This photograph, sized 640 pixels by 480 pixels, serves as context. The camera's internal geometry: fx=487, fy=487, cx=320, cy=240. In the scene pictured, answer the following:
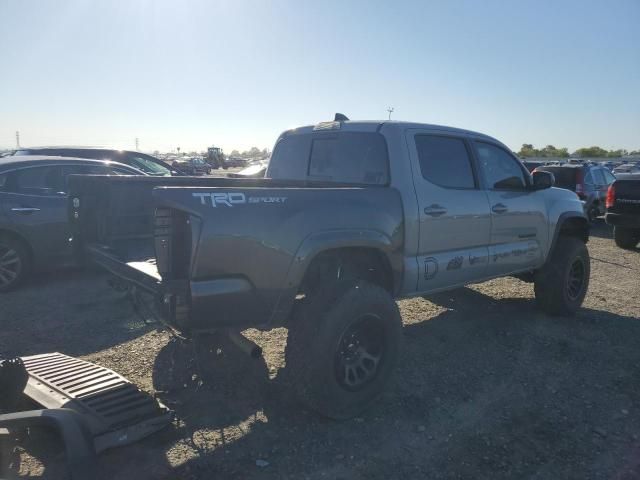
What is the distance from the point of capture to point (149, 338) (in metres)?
4.71

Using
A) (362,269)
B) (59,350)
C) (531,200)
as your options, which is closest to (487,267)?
(531,200)

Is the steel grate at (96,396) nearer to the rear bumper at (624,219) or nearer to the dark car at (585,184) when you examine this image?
the rear bumper at (624,219)

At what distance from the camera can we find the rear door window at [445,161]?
414cm

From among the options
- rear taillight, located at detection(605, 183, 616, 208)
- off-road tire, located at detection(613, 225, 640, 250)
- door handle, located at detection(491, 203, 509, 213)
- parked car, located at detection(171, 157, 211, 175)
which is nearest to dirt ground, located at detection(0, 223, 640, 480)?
door handle, located at detection(491, 203, 509, 213)

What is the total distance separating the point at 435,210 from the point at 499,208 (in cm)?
106

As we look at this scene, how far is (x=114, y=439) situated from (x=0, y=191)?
4.78 metres

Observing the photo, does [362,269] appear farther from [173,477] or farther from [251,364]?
[173,477]

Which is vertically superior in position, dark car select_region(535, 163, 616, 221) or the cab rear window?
the cab rear window

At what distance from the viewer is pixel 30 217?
243 inches

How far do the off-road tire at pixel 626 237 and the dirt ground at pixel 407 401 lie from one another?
5.30 meters

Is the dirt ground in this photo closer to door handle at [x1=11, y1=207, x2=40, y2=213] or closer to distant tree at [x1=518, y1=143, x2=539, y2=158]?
door handle at [x1=11, y1=207, x2=40, y2=213]

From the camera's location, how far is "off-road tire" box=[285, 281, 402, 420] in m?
3.16

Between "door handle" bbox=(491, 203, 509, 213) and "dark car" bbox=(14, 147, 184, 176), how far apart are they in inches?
260

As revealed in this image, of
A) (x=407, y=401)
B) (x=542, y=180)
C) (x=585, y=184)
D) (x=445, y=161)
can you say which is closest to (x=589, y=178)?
(x=585, y=184)
